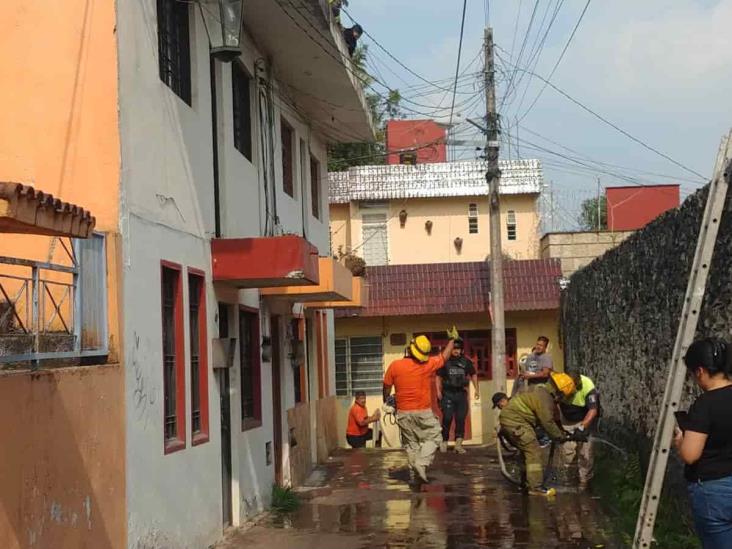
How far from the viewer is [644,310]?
1086 centimetres

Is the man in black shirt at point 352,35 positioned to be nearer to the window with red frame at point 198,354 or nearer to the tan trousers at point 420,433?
the tan trousers at point 420,433

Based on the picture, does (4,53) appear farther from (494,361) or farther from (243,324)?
(494,361)

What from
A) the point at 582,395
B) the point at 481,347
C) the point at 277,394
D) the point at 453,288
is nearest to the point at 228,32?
the point at 277,394

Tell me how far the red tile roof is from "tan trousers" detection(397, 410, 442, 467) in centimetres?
811

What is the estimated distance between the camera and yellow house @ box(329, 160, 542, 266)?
26.8 metres

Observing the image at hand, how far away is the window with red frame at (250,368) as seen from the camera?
452 inches

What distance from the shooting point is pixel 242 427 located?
10.9 m

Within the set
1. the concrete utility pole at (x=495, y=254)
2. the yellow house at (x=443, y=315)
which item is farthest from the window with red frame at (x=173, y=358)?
the yellow house at (x=443, y=315)

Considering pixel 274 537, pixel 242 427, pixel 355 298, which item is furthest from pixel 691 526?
pixel 355 298

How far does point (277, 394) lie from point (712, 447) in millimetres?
8922

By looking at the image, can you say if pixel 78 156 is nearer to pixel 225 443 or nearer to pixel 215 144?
pixel 215 144

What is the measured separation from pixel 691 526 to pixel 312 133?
10.4 metres

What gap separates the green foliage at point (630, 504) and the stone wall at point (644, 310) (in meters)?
0.37

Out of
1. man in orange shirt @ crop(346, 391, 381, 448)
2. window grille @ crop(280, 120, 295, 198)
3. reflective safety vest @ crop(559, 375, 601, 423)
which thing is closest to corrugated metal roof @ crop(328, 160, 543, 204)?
man in orange shirt @ crop(346, 391, 381, 448)
